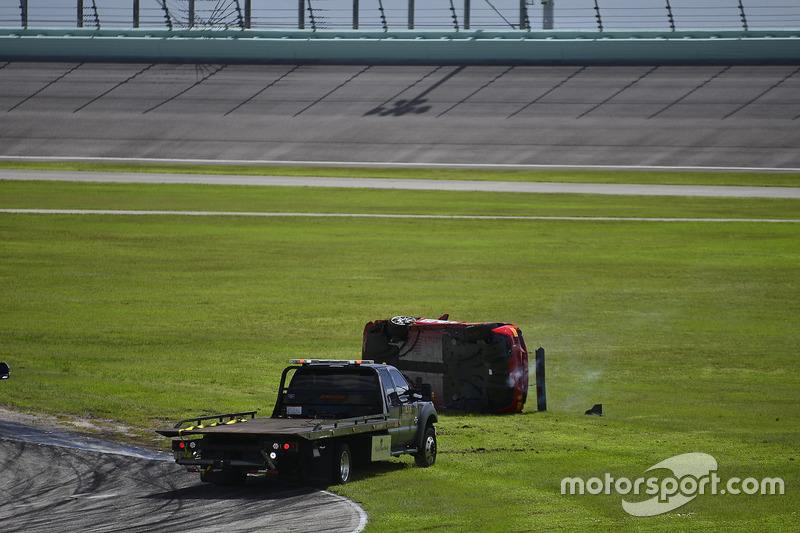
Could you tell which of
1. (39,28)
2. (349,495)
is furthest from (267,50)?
(349,495)

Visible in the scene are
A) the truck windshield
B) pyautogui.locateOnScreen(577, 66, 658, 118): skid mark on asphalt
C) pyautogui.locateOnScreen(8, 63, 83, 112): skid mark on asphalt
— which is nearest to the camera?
the truck windshield

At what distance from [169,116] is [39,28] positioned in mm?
28421

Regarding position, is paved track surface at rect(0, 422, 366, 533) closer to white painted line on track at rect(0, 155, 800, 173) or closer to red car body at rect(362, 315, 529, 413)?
red car body at rect(362, 315, 529, 413)

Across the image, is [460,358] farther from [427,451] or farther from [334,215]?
[334,215]

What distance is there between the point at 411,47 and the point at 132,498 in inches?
2981

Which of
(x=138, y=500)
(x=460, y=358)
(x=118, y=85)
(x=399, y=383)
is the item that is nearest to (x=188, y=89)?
(x=118, y=85)

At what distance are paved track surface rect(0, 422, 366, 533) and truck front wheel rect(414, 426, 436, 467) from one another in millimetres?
1955

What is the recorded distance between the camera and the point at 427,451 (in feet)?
46.7

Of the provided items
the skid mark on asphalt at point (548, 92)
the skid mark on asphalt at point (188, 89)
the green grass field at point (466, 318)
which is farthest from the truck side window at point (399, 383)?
the skid mark on asphalt at point (188, 89)

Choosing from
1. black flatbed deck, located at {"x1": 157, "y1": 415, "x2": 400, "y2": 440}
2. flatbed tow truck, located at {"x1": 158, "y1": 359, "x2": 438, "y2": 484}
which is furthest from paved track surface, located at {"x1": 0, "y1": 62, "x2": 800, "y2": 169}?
black flatbed deck, located at {"x1": 157, "y1": 415, "x2": 400, "y2": 440}

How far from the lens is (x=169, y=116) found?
7544 cm

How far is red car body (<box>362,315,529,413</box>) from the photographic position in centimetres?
1769

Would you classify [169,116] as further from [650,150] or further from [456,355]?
[456,355]

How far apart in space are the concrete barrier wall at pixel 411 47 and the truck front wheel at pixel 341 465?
7118cm
